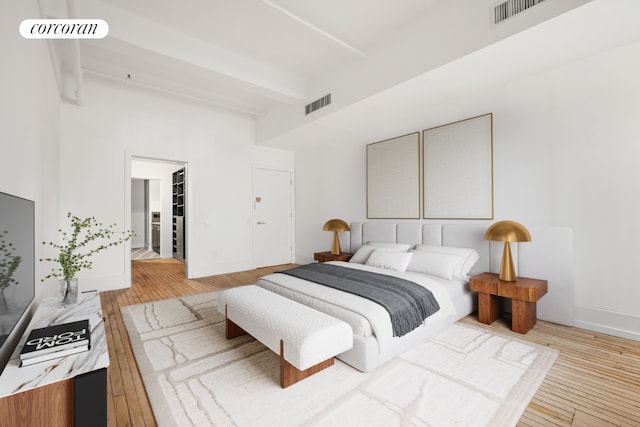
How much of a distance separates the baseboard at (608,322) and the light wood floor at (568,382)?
0.07 m

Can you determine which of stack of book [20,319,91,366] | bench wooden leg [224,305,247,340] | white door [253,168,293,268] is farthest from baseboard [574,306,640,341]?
white door [253,168,293,268]

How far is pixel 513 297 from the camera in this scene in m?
2.67

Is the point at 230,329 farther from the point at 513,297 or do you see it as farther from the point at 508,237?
the point at 508,237

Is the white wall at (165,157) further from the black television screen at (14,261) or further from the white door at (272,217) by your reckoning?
the black television screen at (14,261)

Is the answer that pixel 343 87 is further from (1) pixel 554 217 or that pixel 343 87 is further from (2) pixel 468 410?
(2) pixel 468 410

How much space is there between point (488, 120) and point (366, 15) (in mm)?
1840

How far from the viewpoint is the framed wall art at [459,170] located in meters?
3.38

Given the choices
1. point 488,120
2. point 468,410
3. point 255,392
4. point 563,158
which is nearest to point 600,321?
point 563,158

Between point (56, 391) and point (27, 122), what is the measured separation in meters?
1.86

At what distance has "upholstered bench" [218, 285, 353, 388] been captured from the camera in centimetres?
173

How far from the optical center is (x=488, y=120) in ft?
11.0

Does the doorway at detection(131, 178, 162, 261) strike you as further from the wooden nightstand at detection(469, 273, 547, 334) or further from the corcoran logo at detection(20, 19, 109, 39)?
the wooden nightstand at detection(469, 273, 547, 334)

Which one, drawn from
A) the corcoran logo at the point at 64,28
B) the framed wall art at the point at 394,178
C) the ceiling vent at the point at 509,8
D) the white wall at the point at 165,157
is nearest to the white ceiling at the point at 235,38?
the white wall at the point at 165,157

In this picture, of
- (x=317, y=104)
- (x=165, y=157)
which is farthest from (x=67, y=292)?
(x=317, y=104)
